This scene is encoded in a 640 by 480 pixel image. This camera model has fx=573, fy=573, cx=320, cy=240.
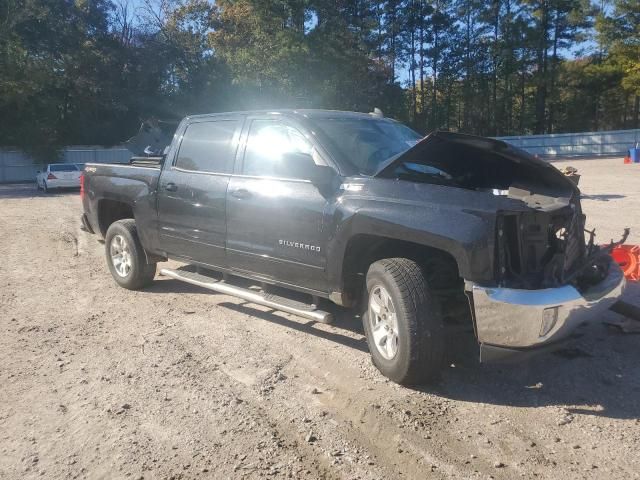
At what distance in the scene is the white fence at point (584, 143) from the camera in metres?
39.9

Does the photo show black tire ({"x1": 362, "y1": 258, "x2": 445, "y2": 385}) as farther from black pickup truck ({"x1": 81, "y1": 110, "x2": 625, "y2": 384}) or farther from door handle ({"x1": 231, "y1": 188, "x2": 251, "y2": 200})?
door handle ({"x1": 231, "y1": 188, "x2": 251, "y2": 200})

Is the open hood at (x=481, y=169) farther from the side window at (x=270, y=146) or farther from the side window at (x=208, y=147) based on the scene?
the side window at (x=208, y=147)

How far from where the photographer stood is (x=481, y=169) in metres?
4.67

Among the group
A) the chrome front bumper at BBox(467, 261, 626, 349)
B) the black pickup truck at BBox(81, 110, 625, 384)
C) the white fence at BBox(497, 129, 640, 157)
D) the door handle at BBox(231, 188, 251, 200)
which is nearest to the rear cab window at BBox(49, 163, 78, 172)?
the black pickup truck at BBox(81, 110, 625, 384)

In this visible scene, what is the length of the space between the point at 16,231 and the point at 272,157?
934 centimetres

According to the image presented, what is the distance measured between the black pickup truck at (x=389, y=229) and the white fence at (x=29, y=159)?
99.0 feet

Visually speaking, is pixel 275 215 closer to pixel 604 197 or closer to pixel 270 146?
pixel 270 146

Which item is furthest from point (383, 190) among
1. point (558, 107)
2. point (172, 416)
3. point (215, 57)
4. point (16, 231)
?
point (558, 107)

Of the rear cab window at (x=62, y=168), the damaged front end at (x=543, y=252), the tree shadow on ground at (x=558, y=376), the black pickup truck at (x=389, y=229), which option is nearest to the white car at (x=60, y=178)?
the rear cab window at (x=62, y=168)

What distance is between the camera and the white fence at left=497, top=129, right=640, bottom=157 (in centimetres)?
3988

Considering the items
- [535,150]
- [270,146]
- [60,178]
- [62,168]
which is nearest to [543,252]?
[270,146]

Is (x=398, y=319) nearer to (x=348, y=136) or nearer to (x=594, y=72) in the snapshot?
(x=348, y=136)

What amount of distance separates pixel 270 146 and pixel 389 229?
1.65m

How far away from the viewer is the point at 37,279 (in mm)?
7703
